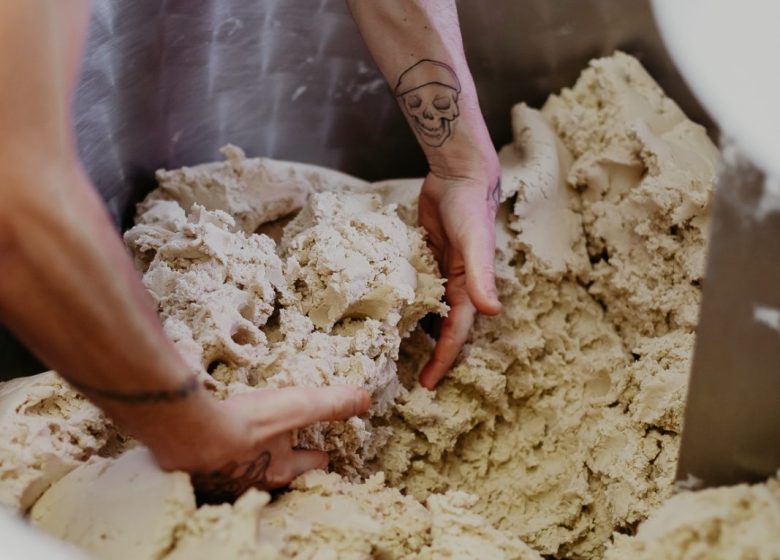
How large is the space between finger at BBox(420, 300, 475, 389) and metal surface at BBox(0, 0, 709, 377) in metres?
0.55

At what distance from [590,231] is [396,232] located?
0.41 meters

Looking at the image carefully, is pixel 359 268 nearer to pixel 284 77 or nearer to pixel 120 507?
pixel 120 507

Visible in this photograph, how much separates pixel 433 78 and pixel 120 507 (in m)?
0.90

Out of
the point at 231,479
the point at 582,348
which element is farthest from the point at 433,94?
the point at 231,479

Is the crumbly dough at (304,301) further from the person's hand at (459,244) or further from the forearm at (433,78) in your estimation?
the forearm at (433,78)

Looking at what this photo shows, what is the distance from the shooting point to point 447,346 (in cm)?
133

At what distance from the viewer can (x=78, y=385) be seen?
0.81 metres

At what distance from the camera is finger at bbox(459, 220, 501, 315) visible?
124 cm

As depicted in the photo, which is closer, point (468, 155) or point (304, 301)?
point (304, 301)

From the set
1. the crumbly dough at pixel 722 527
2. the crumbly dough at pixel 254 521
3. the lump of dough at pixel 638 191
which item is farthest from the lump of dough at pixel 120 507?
the lump of dough at pixel 638 191

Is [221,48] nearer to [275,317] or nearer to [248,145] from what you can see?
[248,145]

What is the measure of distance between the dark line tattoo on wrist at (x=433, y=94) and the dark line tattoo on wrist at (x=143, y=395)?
773 mm

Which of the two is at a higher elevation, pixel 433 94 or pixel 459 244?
pixel 433 94

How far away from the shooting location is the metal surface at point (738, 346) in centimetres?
73
